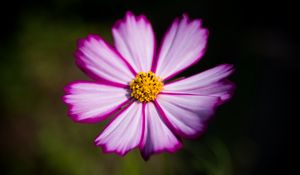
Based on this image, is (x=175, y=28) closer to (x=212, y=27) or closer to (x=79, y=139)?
(x=79, y=139)

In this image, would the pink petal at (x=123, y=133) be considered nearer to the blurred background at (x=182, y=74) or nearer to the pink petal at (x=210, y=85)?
the pink petal at (x=210, y=85)

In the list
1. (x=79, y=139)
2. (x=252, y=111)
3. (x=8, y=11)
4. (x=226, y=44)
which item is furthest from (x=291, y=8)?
(x=8, y=11)

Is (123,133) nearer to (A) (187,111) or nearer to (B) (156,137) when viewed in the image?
(B) (156,137)

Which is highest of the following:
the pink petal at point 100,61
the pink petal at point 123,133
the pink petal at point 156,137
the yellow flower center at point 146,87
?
the pink petal at point 100,61

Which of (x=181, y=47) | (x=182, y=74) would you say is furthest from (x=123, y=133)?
(x=182, y=74)

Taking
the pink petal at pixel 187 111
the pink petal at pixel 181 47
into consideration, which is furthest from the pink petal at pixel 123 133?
the pink petal at pixel 181 47
